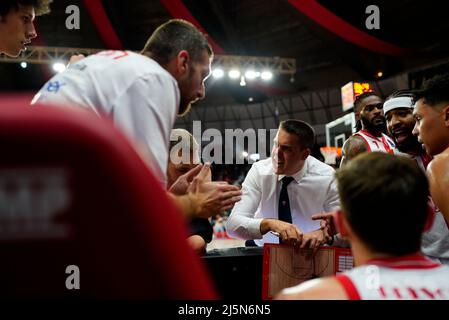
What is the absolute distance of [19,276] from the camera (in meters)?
0.39

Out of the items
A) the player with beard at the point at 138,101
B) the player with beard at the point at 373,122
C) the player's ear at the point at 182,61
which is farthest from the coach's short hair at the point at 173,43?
the player with beard at the point at 373,122

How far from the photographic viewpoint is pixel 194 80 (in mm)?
1793

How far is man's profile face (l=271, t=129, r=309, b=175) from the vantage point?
9.14 ft

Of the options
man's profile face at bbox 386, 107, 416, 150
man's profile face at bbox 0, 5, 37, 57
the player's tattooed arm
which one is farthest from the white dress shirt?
man's profile face at bbox 0, 5, 37, 57

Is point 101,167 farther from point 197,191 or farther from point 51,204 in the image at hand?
point 197,191

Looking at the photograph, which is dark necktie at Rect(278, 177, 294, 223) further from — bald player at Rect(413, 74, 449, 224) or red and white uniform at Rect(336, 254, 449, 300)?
red and white uniform at Rect(336, 254, 449, 300)

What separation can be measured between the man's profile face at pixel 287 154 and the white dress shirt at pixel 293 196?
0.06m

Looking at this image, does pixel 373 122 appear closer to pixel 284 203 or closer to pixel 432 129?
pixel 284 203

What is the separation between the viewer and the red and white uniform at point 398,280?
0.88 meters

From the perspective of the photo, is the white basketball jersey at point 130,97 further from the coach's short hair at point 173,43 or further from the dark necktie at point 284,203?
the dark necktie at point 284,203

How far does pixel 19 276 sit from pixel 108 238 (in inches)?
3.5

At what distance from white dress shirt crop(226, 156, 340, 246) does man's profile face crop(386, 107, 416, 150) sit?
52 centimetres
